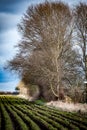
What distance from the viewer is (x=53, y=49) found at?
2958 cm

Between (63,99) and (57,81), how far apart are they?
6.34ft

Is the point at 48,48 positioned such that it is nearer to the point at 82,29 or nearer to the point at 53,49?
the point at 53,49

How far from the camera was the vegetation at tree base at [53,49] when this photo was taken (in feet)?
97.1

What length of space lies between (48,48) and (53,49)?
0.47 meters

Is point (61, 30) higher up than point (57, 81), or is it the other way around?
point (61, 30)

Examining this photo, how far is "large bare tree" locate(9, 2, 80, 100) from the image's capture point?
2958 centimetres

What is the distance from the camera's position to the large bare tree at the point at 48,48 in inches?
1164

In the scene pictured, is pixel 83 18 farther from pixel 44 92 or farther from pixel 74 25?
pixel 44 92

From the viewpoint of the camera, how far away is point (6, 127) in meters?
13.9

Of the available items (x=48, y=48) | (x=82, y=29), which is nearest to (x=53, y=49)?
(x=48, y=48)

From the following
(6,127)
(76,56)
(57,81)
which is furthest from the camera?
(76,56)

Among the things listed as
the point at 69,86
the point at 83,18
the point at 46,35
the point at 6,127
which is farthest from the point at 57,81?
the point at 6,127

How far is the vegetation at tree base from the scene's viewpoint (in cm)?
A: 2961

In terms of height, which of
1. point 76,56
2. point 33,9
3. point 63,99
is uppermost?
point 33,9
